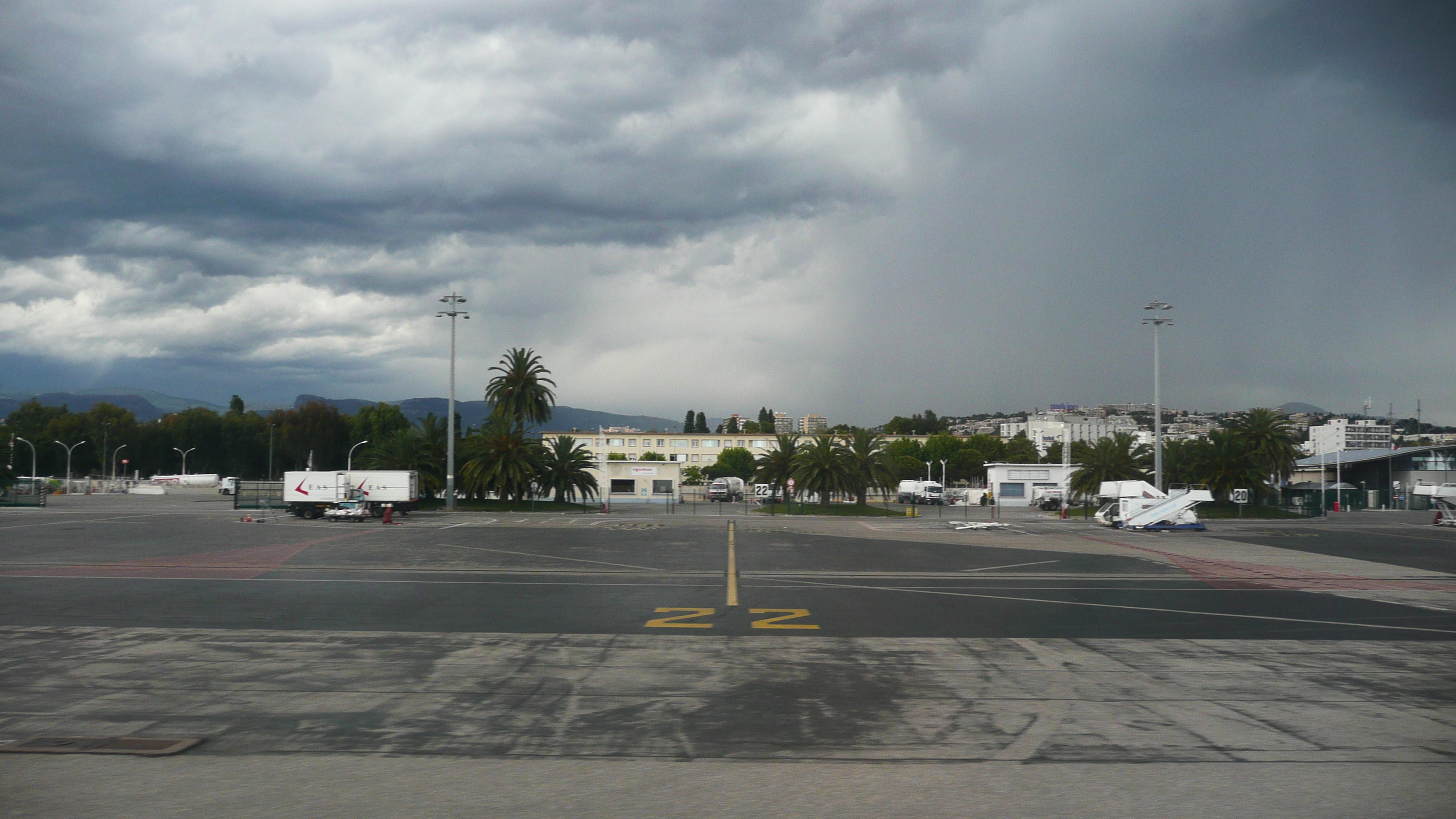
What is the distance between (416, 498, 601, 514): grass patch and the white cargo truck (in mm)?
27879

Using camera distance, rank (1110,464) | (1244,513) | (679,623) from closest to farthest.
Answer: (679,623), (1244,513), (1110,464)

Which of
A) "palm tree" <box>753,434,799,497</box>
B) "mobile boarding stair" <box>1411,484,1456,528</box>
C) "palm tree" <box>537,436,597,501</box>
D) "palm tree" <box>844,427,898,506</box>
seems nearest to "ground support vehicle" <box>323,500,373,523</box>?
"palm tree" <box>537,436,597,501</box>

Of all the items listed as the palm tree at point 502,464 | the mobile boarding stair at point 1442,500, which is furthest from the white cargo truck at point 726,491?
the mobile boarding stair at point 1442,500

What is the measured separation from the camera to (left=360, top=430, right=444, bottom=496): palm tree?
6588 cm

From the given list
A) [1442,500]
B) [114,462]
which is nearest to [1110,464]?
[1442,500]

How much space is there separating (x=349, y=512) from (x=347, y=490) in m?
2.60

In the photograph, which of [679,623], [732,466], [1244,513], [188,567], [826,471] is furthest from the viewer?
[732,466]

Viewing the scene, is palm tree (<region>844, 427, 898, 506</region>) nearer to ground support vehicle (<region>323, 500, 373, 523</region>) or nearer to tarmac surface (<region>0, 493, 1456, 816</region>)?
ground support vehicle (<region>323, 500, 373, 523</region>)

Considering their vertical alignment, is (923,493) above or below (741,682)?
below

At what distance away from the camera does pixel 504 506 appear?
65250 millimetres

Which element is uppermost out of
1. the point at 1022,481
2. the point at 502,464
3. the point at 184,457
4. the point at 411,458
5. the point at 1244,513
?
the point at 411,458

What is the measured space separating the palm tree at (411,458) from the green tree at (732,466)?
79277 mm

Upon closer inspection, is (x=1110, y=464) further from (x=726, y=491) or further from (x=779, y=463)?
(x=726, y=491)

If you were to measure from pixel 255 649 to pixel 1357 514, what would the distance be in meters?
86.8
